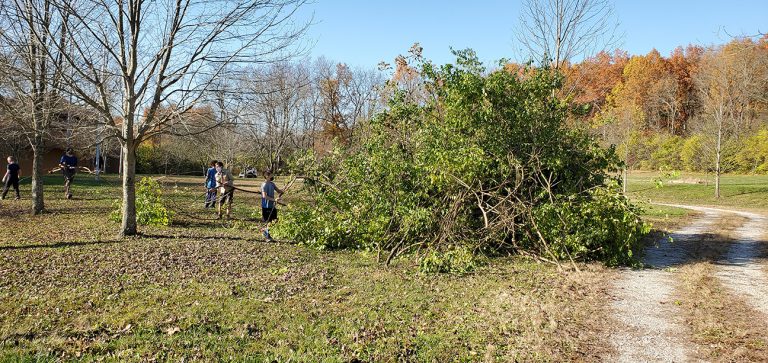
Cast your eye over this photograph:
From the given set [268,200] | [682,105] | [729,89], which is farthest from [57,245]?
[682,105]

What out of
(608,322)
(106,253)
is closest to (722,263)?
(608,322)

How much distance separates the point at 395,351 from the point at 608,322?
2.40 meters

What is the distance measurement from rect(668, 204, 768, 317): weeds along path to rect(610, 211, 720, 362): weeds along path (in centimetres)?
70

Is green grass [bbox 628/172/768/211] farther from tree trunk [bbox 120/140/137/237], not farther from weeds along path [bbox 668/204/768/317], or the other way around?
tree trunk [bbox 120/140/137/237]

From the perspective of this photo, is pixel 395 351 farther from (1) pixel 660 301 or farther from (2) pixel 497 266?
(2) pixel 497 266

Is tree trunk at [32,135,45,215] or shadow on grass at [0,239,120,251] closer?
shadow on grass at [0,239,120,251]

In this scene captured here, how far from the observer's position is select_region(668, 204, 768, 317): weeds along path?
20.9ft

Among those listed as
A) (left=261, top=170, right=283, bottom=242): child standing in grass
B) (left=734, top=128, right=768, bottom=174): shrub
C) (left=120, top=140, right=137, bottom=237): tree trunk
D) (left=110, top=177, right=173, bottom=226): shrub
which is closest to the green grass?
(left=734, top=128, right=768, bottom=174): shrub

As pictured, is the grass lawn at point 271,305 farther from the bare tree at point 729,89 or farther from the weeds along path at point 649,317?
the bare tree at point 729,89

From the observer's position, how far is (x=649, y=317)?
5.48 meters

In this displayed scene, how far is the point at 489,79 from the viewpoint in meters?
9.14

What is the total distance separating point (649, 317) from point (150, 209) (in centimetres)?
987

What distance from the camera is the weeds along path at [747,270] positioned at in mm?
6375

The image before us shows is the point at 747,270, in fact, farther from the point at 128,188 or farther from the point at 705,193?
the point at 705,193
